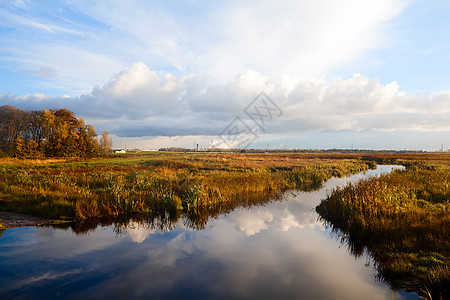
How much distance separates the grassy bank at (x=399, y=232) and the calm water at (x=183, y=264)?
56 centimetres

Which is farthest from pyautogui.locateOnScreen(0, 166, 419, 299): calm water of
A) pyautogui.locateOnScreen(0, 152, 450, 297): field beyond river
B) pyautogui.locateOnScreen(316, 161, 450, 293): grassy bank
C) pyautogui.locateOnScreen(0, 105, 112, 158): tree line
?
pyautogui.locateOnScreen(0, 105, 112, 158): tree line

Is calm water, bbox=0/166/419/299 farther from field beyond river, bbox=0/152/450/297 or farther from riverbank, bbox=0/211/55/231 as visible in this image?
field beyond river, bbox=0/152/450/297

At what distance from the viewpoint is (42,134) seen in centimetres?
5078

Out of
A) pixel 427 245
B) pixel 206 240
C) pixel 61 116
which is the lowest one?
pixel 206 240

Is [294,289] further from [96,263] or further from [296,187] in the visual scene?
[296,187]

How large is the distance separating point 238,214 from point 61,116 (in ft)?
178

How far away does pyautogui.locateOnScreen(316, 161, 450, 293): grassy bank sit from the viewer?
22.1ft

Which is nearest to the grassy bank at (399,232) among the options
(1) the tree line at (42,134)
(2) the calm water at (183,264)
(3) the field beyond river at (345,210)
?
(3) the field beyond river at (345,210)

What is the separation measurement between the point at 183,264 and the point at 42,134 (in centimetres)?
5629

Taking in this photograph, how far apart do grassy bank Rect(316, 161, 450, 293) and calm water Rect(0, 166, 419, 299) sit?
56 centimetres

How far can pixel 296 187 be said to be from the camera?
24781mm

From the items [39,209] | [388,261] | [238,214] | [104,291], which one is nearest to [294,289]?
[388,261]

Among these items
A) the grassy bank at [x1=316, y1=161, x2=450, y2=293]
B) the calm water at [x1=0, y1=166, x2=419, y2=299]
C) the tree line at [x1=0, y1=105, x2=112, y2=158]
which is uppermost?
the tree line at [x1=0, y1=105, x2=112, y2=158]

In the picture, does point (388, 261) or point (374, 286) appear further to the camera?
point (388, 261)
